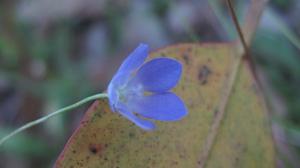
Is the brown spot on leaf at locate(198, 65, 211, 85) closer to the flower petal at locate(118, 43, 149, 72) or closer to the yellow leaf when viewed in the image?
the yellow leaf

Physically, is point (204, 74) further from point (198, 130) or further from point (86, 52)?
point (86, 52)

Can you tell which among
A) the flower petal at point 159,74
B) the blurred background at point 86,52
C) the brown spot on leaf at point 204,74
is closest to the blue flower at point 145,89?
the flower petal at point 159,74

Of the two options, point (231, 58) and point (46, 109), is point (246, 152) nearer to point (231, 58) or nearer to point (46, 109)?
point (231, 58)

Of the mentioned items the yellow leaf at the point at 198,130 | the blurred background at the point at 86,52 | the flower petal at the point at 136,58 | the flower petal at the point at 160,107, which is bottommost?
the blurred background at the point at 86,52

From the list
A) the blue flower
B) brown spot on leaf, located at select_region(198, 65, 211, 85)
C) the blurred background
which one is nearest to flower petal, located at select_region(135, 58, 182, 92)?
the blue flower

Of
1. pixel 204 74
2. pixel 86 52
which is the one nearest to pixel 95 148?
pixel 204 74

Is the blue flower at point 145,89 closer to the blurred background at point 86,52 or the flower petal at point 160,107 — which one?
the flower petal at point 160,107
